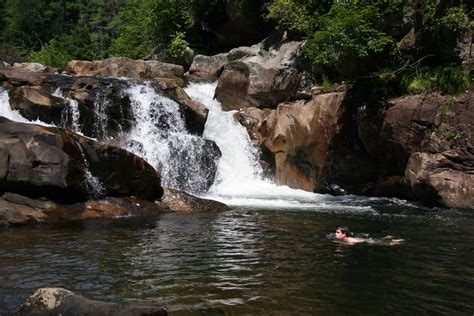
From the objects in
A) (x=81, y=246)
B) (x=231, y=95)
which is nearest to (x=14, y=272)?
(x=81, y=246)

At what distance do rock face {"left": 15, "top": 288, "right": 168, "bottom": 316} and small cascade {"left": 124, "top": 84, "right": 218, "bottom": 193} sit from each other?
46.3 ft

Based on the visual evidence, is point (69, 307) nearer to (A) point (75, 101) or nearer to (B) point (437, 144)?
(B) point (437, 144)

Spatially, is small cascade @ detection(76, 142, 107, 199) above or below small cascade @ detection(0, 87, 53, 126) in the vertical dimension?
below

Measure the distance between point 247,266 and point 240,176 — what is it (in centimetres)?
1467

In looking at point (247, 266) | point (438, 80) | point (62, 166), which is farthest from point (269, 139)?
point (247, 266)

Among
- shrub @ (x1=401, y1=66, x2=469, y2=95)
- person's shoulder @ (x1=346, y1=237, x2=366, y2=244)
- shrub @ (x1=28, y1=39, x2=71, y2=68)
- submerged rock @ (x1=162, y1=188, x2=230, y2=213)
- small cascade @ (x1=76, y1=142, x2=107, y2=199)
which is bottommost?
person's shoulder @ (x1=346, y1=237, x2=366, y2=244)

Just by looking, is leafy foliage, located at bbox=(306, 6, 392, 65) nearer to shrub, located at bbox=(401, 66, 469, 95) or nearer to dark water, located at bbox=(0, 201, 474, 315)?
shrub, located at bbox=(401, 66, 469, 95)

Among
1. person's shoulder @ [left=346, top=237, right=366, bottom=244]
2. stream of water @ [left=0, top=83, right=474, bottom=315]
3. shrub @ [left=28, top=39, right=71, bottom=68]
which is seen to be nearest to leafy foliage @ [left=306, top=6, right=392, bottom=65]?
stream of water @ [left=0, top=83, right=474, bottom=315]

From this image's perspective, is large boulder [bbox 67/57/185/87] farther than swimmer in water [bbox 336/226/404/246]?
Yes

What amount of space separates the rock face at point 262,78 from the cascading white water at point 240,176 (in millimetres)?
955

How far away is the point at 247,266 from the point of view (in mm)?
8523

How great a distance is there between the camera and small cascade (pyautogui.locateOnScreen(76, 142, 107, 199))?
46.4ft

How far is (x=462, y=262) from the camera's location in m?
8.84

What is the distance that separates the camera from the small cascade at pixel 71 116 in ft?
64.0
